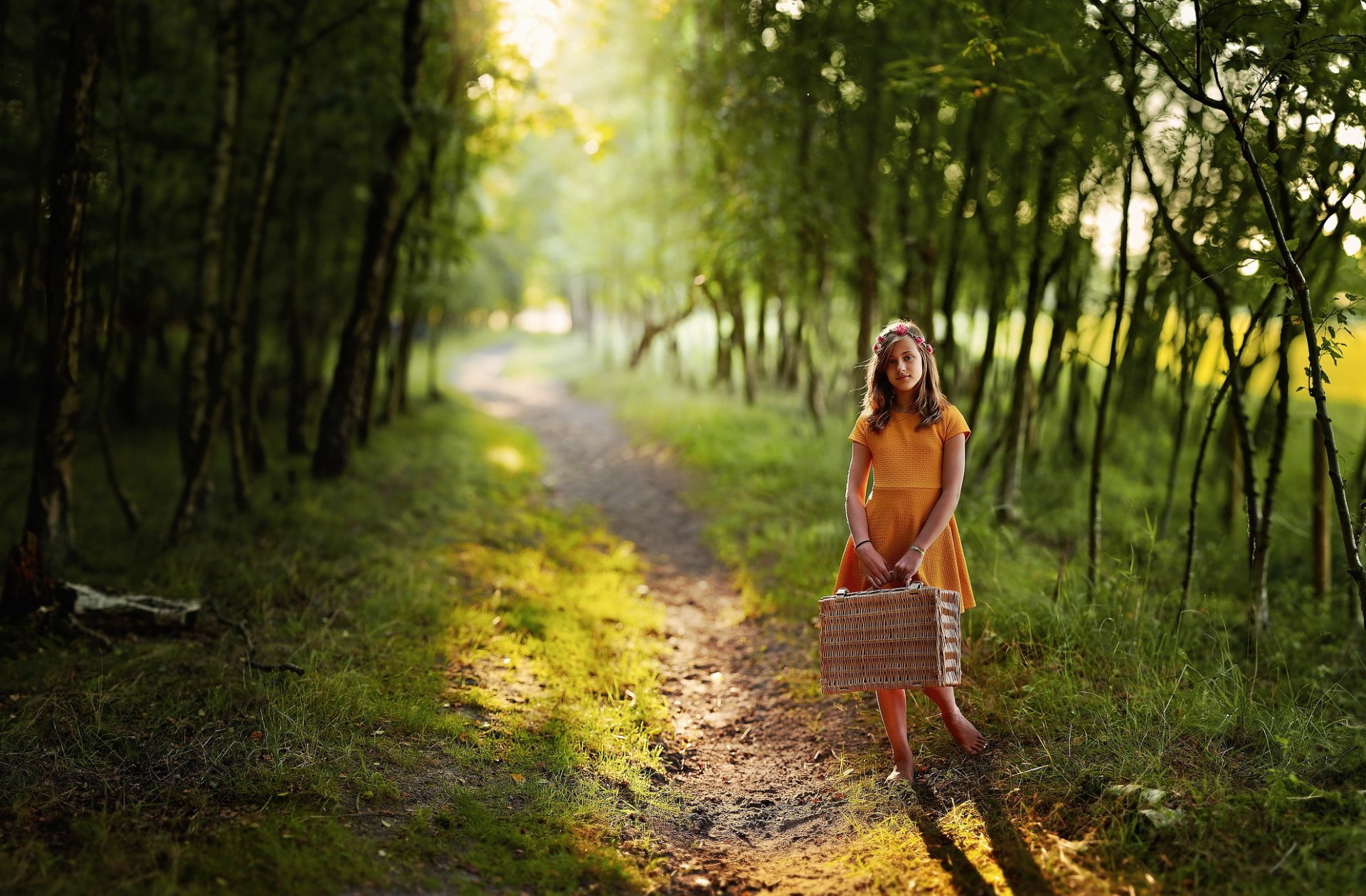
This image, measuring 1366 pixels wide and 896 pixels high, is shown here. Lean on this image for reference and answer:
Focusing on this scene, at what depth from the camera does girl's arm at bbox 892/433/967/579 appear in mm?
3818

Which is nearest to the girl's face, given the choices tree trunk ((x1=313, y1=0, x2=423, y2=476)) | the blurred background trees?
the blurred background trees

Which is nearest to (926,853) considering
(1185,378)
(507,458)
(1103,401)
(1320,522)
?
(1103,401)

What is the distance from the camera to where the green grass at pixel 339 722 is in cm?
318

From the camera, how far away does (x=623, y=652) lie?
600 centimetres

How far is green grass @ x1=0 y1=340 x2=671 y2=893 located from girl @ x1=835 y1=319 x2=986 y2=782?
5.23 feet

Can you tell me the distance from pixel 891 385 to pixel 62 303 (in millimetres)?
5527

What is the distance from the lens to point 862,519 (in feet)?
13.0

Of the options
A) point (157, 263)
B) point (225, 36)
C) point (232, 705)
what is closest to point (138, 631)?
point (232, 705)

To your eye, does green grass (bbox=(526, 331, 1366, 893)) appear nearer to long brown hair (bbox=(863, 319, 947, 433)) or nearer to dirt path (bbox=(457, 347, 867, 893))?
dirt path (bbox=(457, 347, 867, 893))

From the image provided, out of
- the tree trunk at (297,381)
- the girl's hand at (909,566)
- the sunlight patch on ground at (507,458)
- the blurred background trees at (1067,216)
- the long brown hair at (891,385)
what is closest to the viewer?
the girl's hand at (909,566)

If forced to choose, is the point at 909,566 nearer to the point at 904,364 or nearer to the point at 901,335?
the point at 904,364

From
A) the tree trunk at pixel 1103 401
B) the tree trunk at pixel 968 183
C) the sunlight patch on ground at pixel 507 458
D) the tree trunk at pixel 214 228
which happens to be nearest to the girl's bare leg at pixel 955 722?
the tree trunk at pixel 1103 401

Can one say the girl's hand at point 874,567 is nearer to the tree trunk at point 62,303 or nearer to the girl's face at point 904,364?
the girl's face at point 904,364

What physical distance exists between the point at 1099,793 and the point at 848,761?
1299 mm
